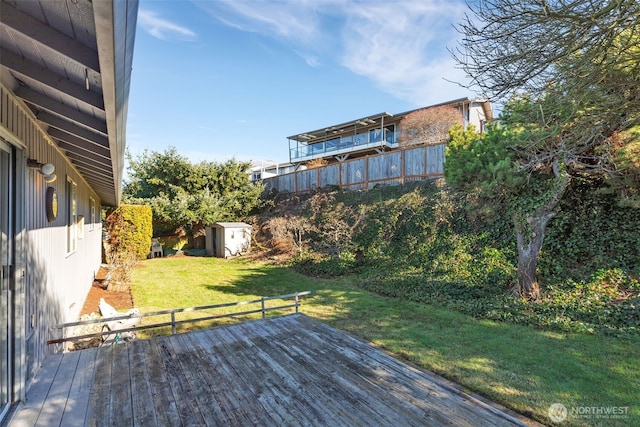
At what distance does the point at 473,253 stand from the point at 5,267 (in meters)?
9.16

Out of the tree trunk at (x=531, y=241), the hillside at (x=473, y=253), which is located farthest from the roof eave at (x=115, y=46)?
the tree trunk at (x=531, y=241)

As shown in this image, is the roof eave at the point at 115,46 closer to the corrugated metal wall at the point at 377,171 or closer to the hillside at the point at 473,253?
the hillside at the point at 473,253

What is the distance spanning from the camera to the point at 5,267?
2639 millimetres

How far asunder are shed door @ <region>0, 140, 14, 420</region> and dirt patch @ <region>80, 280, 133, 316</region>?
15.5 ft

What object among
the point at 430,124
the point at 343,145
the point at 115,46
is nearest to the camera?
the point at 115,46

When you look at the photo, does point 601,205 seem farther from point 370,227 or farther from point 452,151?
point 370,227

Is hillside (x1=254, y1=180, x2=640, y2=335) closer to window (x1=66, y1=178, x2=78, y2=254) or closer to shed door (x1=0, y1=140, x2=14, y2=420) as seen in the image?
window (x1=66, y1=178, x2=78, y2=254)

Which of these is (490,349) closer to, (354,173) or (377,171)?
(377,171)

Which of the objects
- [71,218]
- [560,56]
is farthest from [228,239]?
[560,56]

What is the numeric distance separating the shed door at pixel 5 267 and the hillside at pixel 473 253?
6.79 metres

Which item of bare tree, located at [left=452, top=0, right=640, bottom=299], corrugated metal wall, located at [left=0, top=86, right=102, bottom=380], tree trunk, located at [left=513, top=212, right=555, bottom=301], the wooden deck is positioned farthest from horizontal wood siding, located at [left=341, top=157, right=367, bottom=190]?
corrugated metal wall, located at [left=0, top=86, right=102, bottom=380]

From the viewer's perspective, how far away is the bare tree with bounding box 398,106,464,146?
54.8ft

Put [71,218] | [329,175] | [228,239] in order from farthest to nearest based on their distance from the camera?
[329,175], [228,239], [71,218]

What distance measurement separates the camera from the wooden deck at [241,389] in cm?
277
